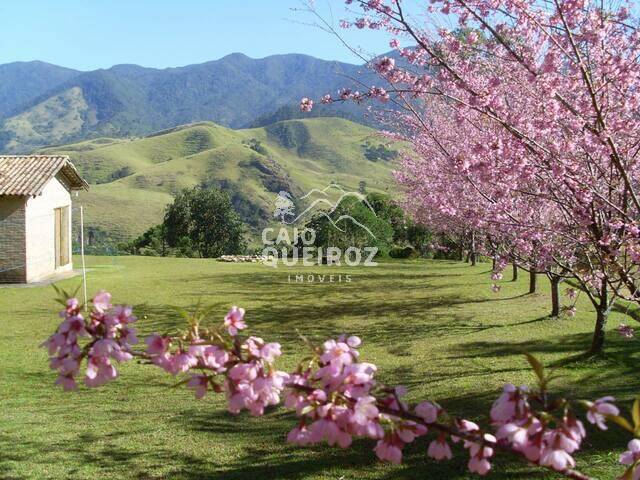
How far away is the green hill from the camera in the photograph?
6347 centimetres

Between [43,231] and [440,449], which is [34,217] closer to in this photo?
[43,231]

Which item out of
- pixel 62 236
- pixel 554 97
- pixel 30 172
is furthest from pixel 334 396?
pixel 62 236

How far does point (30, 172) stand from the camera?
15531 mm

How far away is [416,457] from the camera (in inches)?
176

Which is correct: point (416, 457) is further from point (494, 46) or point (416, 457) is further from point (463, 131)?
point (463, 131)

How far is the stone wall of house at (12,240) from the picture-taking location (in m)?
14.6

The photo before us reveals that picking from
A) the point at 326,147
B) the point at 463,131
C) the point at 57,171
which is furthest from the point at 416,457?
the point at 326,147

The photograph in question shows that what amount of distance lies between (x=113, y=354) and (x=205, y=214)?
30118mm

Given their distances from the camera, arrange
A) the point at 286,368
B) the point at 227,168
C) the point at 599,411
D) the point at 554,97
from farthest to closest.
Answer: the point at 227,168 < the point at 286,368 < the point at 554,97 < the point at 599,411

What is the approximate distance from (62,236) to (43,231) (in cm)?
129

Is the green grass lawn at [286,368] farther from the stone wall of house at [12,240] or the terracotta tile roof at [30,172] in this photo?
the terracotta tile roof at [30,172]

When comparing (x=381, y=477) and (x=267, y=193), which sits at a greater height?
(x=267, y=193)

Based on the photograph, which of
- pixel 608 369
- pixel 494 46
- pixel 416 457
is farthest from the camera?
pixel 608 369

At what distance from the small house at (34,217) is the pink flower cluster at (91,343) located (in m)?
14.5
